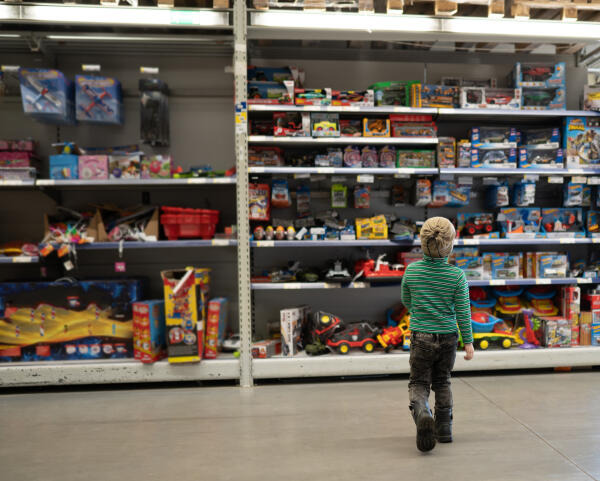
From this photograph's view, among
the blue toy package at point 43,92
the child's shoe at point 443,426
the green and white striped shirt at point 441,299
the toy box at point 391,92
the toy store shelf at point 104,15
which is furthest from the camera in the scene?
the toy box at point 391,92

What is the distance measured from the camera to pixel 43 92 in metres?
3.42

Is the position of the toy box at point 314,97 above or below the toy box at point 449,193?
above

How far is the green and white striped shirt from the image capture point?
7.32 ft

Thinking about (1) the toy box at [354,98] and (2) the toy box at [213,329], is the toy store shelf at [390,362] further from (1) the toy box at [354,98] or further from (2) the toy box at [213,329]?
(1) the toy box at [354,98]

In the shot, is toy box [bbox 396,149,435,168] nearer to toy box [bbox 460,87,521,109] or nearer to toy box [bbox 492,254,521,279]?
toy box [bbox 460,87,521,109]

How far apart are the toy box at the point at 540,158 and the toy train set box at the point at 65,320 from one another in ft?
12.4

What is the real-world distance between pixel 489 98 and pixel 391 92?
Answer: 919 mm

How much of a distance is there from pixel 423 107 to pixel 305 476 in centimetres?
311

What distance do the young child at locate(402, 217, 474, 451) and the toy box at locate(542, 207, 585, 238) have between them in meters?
2.16

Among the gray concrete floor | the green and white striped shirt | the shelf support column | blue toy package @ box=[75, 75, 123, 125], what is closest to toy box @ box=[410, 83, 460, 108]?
the shelf support column

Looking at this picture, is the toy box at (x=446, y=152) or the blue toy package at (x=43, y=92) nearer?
the blue toy package at (x=43, y=92)

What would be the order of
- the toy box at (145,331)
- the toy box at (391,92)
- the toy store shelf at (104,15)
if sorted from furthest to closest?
the toy box at (391,92)
the toy box at (145,331)
the toy store shelf at (104,15)

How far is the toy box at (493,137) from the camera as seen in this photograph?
12.2ft

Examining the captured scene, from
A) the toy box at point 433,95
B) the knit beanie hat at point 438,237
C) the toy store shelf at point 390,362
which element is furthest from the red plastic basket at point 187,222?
the toy box at point 433,95
